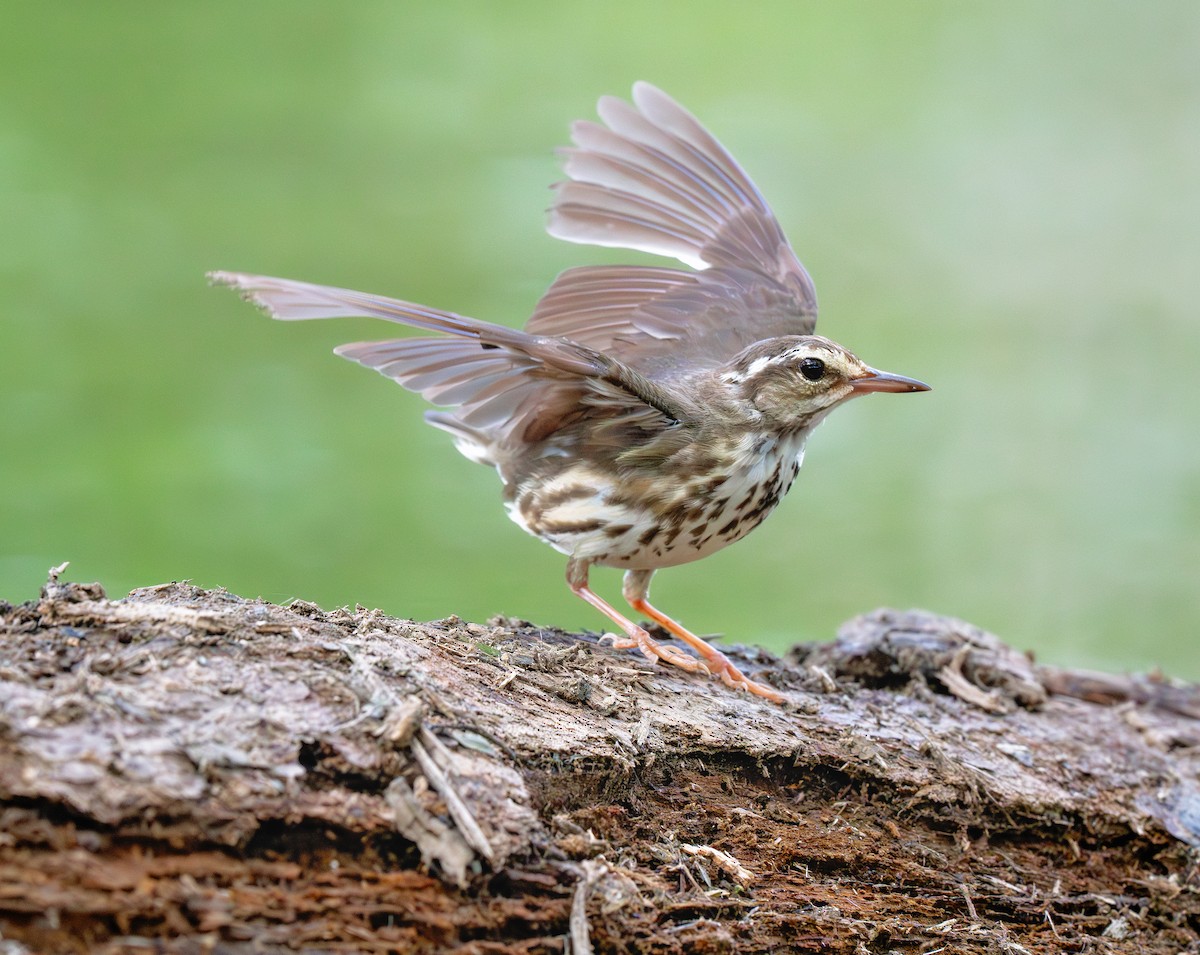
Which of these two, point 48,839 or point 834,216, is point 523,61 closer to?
point 834,216

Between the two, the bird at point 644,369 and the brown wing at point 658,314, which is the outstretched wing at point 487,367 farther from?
the brown wing at point 658,314

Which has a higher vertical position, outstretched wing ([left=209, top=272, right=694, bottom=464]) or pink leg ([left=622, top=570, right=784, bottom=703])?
outstretched wing ([left=209, top=272, right=694, bottom=464])

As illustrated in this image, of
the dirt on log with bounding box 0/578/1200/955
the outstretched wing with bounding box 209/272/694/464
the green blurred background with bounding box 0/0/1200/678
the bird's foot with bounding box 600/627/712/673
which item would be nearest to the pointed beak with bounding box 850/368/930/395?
the outstretched wing with bounding box 209/272/694/464

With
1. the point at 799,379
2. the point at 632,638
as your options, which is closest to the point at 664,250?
the point at 799,379

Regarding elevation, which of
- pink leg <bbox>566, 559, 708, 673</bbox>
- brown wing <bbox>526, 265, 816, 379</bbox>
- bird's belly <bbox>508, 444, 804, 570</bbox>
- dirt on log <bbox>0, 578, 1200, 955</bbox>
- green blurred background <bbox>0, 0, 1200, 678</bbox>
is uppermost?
green blurred background <bbox>0, 0, 1200, 678</bbox>

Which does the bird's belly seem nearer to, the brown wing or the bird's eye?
the bird's eye

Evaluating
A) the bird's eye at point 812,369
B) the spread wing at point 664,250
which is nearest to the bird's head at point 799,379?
the bird's eye at point 812,369

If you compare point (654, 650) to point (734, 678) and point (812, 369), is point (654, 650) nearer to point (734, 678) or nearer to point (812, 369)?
point (734, 678)

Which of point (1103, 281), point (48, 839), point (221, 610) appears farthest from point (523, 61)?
point (48, 839)
